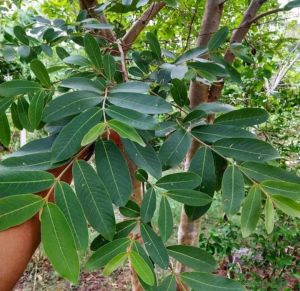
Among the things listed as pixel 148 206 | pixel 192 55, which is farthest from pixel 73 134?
pixel 192 55

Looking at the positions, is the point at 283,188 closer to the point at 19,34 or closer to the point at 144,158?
the point at 144,158

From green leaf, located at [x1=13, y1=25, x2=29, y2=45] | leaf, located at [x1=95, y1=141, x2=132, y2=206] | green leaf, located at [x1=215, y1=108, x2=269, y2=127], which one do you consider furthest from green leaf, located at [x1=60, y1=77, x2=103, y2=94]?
green leaf, located at [x1=13, y1=25, x2=29, y2=45]

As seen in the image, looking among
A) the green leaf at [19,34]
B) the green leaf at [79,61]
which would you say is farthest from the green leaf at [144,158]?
the green leaf at [19,34]

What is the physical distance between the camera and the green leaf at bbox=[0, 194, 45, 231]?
1.14 ft

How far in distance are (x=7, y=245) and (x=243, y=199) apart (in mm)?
331

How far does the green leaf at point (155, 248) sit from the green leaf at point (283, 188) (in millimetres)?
169

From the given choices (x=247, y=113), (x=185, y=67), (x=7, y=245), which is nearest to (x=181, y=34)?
(x=185, y=67)

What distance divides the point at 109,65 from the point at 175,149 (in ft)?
0.58

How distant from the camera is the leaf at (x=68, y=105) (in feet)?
1.40

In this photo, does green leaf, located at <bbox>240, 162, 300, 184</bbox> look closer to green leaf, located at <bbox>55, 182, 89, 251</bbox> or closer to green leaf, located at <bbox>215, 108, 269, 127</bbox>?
green leaf, located at <bbox>215, 108, 269, 127</bbox>

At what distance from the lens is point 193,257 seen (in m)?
0.47

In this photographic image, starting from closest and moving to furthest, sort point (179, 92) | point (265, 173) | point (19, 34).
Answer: point (265, 173), point (179, 92), point (19, 34)

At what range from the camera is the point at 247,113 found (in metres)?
0.52

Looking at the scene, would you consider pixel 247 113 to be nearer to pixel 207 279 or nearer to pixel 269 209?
pixel 269 209
